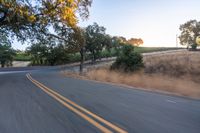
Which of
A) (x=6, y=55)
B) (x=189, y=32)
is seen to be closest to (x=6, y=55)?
(x=6, y=55)

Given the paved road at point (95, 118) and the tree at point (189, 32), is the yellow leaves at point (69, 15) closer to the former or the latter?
the paved road at point (95, 118)

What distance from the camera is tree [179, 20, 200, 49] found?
112438 millimetres

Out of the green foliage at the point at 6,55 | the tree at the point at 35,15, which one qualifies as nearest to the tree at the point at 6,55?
the green foliage at the point at 6,55

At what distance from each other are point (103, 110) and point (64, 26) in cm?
2260

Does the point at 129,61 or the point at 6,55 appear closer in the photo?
the point at 129,61

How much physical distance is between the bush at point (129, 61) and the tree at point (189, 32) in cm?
6941

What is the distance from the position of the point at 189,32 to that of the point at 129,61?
75.1 metres

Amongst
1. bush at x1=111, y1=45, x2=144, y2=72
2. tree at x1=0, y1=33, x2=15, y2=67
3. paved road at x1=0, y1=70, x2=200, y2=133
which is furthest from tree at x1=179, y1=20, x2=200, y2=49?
paved road at x1=0, y1=70, x2=200, y2=133

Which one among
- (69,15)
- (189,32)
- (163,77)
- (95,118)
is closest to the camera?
(95,118)

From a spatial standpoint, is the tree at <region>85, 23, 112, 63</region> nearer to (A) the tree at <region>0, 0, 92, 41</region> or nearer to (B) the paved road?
(A) the tree at <region>0, 0, 92, 41</region>

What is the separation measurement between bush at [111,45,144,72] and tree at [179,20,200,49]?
228 feet

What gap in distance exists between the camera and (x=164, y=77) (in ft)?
83.5

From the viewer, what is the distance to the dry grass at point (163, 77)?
18062mm

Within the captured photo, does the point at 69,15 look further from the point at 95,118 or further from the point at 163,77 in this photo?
the point at 95,118
